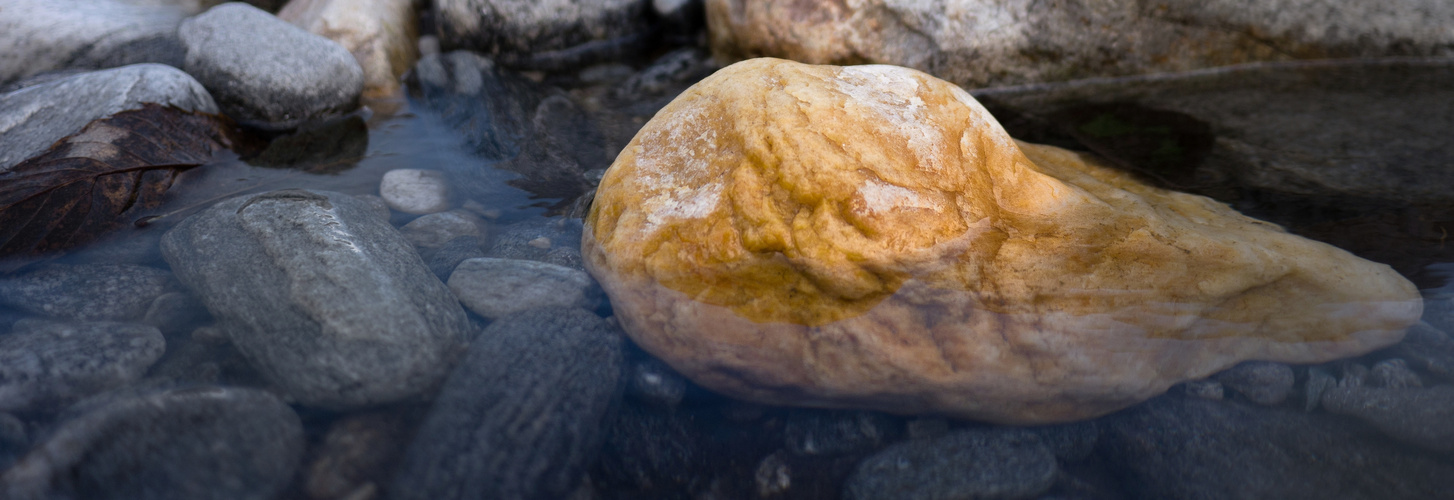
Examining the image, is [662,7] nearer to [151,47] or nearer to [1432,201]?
[151,47]

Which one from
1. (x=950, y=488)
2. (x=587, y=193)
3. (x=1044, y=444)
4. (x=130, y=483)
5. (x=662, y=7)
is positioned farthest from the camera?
(x=662, y=7)

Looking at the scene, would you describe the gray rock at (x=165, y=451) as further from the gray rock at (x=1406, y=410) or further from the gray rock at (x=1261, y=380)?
the gray rock at (x=1406, y=410)

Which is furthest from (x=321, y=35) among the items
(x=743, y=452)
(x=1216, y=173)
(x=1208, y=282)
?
(x=1216, y=173)

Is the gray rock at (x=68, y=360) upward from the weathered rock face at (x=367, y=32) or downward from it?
downward

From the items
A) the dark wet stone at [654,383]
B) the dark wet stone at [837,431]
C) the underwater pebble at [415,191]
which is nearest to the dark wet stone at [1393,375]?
the dark wet stone at [837,431]

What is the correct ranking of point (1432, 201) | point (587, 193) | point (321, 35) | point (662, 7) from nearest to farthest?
point (1432, 201) < point (587, 193) < point (321, 35) < point (662, 7)
